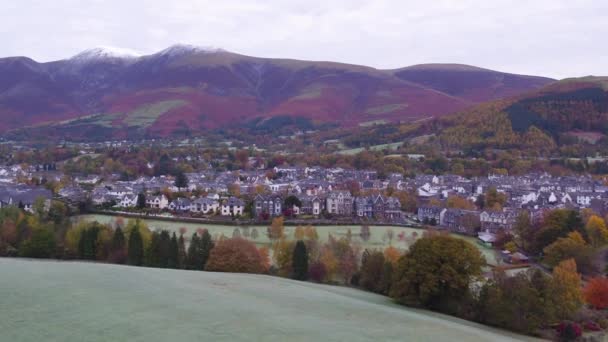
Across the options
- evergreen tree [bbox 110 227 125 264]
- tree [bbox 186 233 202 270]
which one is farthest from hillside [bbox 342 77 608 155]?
evergreen tree [bbox 110 227 125 264]

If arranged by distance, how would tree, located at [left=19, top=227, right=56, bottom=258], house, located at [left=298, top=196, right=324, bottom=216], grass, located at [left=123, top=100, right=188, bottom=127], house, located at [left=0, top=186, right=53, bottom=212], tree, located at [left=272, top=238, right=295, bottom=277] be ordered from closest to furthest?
tree, located at [left=272, top=238, right=295, bottom=277]
tree, located at [left=19, top=227, right=56, bottom=258]
house, located at [left=0, top=186, right=53, bottom=212]
house, located at [left=298, top=196, right=324, bottom=216]
grass, located at [left=123, top=100, right=188, bottom=127]

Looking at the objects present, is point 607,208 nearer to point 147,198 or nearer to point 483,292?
point 483,292

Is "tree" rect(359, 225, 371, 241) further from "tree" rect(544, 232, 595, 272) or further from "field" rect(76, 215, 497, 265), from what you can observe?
"tree" rect(544, 232, 595, 272)

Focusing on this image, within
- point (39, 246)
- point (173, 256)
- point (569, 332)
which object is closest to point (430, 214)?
point (173, 256)

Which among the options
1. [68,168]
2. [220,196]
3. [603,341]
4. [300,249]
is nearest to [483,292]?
[603,341]

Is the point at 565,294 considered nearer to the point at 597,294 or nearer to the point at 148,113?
the point at 597,294
